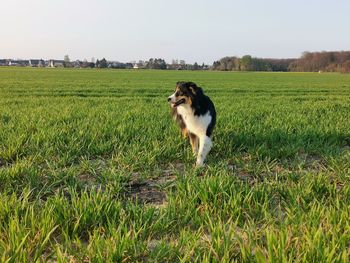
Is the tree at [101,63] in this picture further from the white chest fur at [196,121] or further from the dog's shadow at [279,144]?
the white chest fur at [196,121]

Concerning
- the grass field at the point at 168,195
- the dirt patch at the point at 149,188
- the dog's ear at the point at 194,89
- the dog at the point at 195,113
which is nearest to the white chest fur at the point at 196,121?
the dog at the point at 195,113

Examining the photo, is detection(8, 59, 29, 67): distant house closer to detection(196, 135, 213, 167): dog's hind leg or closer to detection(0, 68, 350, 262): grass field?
detection(0, 68, 350, 262): grass field

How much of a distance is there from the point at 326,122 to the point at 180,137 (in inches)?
162

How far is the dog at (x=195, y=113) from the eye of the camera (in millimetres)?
5262

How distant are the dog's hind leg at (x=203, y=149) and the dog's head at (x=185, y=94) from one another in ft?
1.97

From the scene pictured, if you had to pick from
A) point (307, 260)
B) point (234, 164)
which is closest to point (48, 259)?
point (307, 260)

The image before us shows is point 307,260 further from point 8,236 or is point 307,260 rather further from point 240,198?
point 8,236

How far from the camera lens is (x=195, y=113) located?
537 centimetres

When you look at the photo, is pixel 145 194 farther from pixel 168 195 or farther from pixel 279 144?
pixel 279 144

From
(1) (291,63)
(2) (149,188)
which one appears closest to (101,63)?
(1) (291,63)

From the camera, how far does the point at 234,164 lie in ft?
16.8

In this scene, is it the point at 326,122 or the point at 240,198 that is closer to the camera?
the point at 240,198

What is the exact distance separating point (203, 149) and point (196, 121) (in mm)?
510

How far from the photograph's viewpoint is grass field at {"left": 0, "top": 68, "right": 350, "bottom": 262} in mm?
2361
